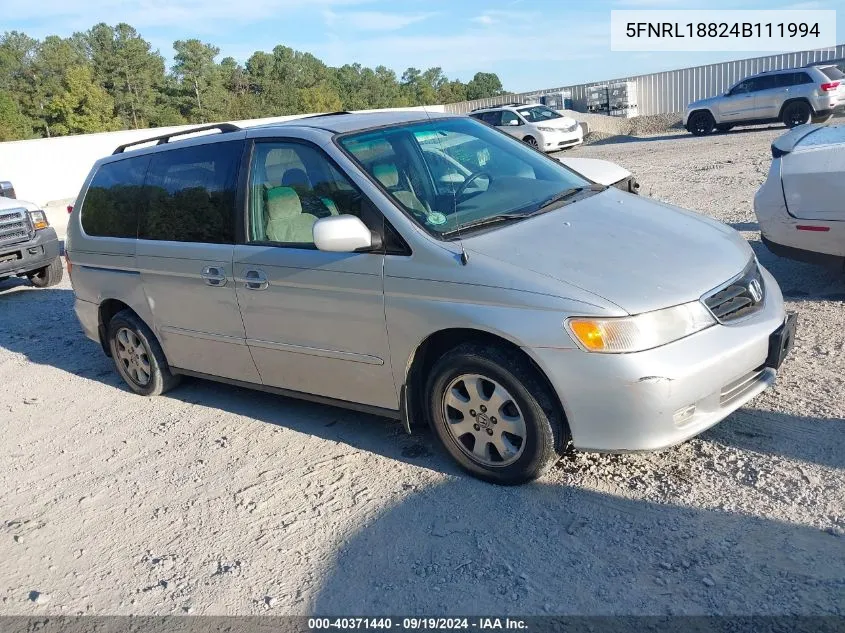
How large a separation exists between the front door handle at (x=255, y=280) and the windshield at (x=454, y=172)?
0.88 metres

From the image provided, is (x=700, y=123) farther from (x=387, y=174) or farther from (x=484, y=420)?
(x=484, y=420)

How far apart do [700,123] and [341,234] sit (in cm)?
2270

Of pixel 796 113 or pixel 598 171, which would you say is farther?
pixel 796 113

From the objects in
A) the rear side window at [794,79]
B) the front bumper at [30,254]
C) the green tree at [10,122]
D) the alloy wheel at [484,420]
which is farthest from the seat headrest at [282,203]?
the green tree at [10,122]

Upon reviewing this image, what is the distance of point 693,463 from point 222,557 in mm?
2317

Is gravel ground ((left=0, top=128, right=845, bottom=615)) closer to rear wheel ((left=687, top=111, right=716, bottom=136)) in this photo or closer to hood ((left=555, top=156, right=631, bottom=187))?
hood ((left=555, top=156, right=631, bottom=187))

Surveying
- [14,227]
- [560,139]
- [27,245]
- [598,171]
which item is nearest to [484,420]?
[598,171]

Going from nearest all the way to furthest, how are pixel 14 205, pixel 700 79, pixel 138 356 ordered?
pixel 138 356, pixel 14 205, pixel 700 79

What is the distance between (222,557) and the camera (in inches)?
141

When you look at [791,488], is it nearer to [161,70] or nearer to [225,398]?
[225,398]

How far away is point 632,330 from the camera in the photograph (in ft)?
10.7

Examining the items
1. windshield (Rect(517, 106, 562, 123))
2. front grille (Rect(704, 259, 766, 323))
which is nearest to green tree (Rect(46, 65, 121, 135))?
windshield (Rect(517, 106, 562, 123))

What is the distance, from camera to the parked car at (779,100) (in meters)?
20.6

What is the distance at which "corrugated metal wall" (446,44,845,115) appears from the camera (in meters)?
30.1
